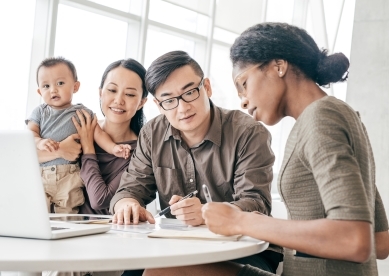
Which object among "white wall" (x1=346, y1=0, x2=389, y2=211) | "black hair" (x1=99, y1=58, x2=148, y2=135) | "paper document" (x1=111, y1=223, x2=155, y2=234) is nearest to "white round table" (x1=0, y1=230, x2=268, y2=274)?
"paper document" (x1=111, y1=223, x2=155, y2=234)

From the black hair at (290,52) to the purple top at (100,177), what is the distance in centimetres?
121

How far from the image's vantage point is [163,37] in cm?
623

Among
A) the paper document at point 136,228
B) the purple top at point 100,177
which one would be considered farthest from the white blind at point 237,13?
the paper document at point 136,228

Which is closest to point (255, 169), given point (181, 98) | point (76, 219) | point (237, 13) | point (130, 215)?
point (181, 98)

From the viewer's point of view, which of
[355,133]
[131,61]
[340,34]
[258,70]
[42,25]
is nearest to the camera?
[355,133]

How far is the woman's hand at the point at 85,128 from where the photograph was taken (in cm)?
292

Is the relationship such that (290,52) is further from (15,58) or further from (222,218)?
(15,58)

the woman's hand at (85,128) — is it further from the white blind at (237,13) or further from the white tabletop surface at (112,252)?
the white blind at (237,13)

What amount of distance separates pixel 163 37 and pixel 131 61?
3.32 metres

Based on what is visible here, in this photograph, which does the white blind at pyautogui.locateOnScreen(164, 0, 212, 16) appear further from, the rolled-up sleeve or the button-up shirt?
the rolled-up sleeve

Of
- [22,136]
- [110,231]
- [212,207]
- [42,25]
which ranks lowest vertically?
[110,231]

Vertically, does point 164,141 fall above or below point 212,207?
above

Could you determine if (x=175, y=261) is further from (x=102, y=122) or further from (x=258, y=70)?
(x=102, y=122)

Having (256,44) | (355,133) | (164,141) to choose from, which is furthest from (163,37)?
(355,133)
